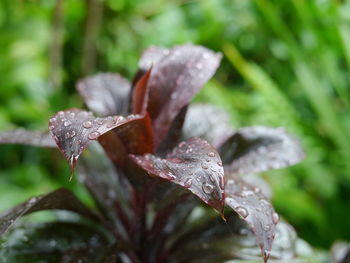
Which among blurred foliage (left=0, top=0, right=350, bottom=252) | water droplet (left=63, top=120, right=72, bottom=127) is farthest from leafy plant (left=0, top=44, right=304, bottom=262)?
blurred foliage (left=0, top=0, right=350, bottom=252)

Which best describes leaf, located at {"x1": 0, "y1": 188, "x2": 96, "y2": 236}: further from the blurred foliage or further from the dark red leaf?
the blurred foliage

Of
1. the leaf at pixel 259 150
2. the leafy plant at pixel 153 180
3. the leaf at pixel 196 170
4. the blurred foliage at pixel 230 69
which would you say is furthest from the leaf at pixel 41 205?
the blurred foliage at pixel 230 69

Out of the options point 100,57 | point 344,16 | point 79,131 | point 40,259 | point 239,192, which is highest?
point 79,131

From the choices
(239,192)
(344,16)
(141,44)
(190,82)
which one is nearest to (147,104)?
(190,82)

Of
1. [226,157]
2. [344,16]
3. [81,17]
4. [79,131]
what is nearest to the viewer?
[79,131]

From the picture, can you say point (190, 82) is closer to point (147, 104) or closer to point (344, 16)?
point (147, 104)

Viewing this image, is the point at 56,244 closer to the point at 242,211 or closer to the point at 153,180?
the point at 153,180

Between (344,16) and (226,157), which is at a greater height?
(226,157)

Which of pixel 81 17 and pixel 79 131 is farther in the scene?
pixel 81 17
